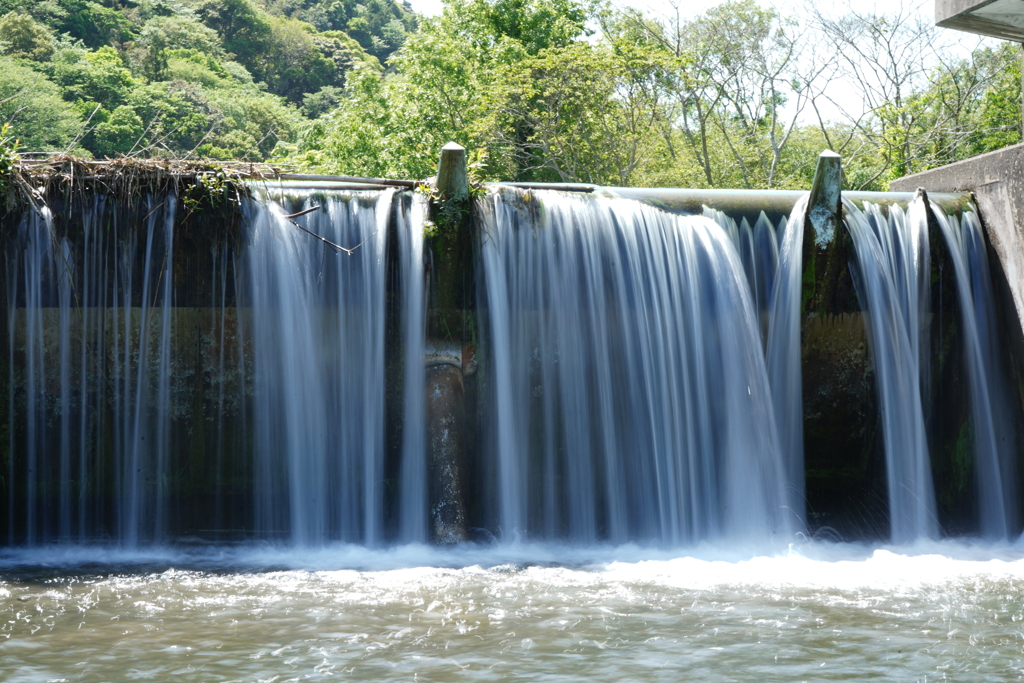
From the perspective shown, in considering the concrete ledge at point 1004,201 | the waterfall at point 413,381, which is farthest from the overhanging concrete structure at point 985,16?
the waterfall at point 413,381

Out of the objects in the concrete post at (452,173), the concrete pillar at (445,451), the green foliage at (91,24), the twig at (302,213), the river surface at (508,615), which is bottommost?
the river surface at (508,615)

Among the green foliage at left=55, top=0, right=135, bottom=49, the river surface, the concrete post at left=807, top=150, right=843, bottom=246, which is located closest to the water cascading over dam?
the concrete post at left=807, top=150, right=843, bottom=246

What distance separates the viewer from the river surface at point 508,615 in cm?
499

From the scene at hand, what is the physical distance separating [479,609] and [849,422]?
4931 millimetres

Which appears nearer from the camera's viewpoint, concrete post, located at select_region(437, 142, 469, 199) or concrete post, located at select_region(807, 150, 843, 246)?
concrete post, located at select_region(437, 142, 469, 199)

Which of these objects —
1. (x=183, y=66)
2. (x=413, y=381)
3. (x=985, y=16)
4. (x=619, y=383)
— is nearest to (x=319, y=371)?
(x=413, y=381)

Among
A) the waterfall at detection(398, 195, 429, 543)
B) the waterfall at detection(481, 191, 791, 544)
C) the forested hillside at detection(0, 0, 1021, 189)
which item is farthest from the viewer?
the forested hillside at detection(0, 0, 1021, 189)

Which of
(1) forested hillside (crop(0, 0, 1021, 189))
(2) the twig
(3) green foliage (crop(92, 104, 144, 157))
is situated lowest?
(2) the twig

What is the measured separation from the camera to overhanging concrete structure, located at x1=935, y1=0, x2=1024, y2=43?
10.0 m

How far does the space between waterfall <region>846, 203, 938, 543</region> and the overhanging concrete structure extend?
2494mm

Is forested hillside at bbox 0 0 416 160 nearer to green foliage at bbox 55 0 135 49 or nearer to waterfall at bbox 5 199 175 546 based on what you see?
green foliage at bbox 55 0 135 49

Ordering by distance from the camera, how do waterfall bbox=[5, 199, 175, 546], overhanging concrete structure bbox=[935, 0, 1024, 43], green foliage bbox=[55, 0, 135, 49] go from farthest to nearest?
green foliage bbox=[55, 0, 135, 49]
overhanging concrete structure bbox=[935, 0, 1024, 43]
waterfall bbox=[5, 199, 175, 546]

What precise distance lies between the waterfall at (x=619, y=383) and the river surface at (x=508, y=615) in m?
0.57

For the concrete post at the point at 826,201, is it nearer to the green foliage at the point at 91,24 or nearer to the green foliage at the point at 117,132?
the green foliage at the point at 117,132
